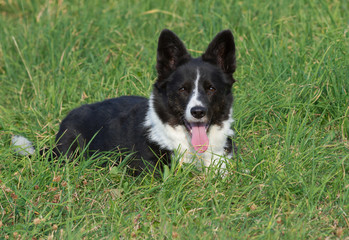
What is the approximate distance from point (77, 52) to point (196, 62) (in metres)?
2.43

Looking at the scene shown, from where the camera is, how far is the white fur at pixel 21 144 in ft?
14.8

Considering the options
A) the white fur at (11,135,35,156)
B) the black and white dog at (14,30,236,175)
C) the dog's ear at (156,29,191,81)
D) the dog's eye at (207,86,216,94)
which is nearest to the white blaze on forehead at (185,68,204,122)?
the black and white dog at (14,30,236,175)

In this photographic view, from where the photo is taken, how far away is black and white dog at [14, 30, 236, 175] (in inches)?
167

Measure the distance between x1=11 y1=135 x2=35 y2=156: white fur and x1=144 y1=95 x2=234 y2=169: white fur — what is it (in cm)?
117

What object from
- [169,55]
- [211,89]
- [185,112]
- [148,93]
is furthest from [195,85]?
[148,93]

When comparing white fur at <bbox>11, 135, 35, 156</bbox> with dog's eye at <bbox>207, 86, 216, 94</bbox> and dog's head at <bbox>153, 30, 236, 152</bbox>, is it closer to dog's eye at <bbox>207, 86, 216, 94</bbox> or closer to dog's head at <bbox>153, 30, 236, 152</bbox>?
dog's head at <bbox>153, 30, 236, 152</bbox>

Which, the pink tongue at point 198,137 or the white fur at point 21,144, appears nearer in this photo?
the pink tongue at point 198,137

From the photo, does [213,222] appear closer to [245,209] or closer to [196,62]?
[245,209]

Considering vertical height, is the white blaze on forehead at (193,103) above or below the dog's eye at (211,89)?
below

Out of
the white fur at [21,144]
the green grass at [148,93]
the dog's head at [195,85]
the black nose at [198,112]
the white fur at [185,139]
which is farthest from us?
the white fur at [21,144]

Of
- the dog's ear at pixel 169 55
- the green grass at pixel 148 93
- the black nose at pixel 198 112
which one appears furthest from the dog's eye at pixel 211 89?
the green grass at pixel 148 93

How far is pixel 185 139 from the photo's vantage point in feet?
14.2

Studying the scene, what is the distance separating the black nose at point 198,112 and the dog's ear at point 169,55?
55 centimetres

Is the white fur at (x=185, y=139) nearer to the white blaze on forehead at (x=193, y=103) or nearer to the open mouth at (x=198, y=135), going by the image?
the open mouth at (x=198, y=135)
